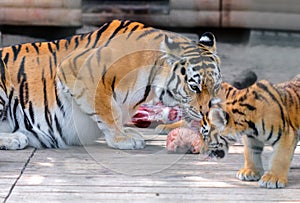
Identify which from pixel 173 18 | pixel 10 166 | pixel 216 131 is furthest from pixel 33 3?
pixel 216 131

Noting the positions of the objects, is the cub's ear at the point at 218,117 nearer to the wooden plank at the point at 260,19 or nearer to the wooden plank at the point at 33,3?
the wooden plank at the point at 260,19

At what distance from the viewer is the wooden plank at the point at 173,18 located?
354 inches

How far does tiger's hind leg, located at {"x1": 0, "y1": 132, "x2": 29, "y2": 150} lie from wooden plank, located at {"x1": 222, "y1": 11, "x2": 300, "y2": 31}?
4145mm

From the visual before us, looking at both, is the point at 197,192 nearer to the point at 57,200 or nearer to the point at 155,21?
the point at 57,200

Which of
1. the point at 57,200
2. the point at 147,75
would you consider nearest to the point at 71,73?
the point at 147,75

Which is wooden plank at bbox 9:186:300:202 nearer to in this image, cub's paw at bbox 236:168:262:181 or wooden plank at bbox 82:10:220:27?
cub's paw at bbox 236:168:262:181

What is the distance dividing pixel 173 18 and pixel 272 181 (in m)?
4.87

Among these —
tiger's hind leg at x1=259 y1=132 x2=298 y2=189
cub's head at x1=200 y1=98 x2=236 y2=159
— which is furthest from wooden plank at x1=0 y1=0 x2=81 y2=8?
tiger's hind leg at x1=259 y1=132 x2=298 y2=189

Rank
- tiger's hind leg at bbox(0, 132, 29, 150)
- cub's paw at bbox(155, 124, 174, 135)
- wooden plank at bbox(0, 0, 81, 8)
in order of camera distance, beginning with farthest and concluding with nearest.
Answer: wooden plank at bbox(0, 0, 81, 8)
cub's paw at bbox(155, 124, 174, 135)
tiger's hind leg at bbox(0, 132, 29, 150)

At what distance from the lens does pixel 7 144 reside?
521 centimetres

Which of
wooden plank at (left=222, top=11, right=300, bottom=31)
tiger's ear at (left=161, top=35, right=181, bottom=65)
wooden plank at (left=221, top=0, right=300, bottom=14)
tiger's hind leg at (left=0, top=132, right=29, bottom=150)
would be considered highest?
tiger's ear at (left=161, top=35, right=181, bottom=65)

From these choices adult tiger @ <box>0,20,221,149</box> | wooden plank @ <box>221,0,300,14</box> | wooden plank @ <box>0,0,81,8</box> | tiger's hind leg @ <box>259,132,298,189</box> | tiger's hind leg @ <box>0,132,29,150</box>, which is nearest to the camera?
tiger's hind leg @ <box>259,132,298,189</box>

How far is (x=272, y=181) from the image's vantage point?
441 centimetres

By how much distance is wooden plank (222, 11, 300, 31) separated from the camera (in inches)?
353
